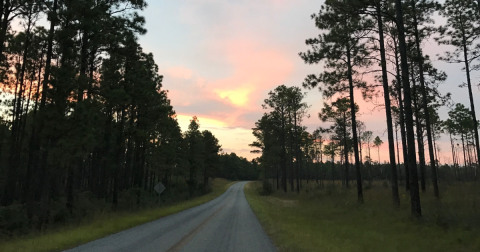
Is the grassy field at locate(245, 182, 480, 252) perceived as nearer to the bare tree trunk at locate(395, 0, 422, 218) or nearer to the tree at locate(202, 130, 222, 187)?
the bare tree trunk at locate(395, 0, 422, 218)

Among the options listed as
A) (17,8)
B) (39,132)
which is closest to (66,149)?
(39,132)

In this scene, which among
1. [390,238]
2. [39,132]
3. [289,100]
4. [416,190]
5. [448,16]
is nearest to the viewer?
[390,238]

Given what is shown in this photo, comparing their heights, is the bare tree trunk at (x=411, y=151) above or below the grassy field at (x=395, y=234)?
above

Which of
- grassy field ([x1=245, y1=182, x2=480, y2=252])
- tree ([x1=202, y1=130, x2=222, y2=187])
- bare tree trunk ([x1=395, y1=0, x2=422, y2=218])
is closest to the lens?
grassy field ([x1=245, y1=182, x2=480, y2=252])

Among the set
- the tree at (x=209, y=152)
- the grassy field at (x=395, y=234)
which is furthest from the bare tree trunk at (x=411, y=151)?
the tree at (x=209, y=152)

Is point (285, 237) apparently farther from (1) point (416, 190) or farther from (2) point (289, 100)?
(2) point (289, 100)

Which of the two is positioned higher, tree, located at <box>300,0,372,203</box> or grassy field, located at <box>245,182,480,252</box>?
tree, located at <box>300,0,372,203</box>

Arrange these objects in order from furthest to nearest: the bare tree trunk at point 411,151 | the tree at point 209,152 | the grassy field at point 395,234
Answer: the tree at point 209,152
the bare tree trunk at point 411,151
the grassy field at point 395,234

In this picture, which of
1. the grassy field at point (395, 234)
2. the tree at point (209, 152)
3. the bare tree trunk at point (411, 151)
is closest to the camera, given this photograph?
the grassy field at point (395, 234)

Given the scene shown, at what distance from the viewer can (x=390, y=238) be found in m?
9.84

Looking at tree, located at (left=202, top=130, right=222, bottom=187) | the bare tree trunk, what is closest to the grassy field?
the bare tree trunk

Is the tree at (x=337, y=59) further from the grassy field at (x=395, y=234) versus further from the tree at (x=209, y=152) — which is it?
the tree at (x=209, y=152)

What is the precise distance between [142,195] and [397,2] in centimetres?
3022

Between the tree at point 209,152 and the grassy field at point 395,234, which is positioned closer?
the grassy field at point 395,234
